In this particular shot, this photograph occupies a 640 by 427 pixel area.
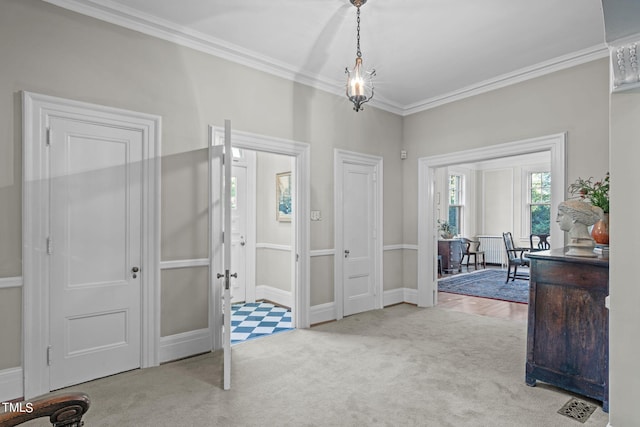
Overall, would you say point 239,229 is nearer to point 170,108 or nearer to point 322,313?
point 322,313

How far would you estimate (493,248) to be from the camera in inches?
365

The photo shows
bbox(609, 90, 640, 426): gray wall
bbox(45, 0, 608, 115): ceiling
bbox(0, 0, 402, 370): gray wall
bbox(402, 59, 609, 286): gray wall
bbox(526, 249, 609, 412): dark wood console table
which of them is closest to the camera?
bbox(609, 90, 640, 426): gray wall

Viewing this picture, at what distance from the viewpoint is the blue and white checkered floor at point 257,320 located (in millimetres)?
4012

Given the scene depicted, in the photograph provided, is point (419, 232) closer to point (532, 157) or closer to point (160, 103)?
point (160, 103)

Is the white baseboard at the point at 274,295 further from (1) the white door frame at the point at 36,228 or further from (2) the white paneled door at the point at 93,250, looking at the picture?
→ (1) the white door frame at the point at 36,228

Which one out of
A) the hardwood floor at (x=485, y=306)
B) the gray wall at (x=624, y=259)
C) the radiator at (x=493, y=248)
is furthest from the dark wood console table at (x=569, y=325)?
the radiator at (x=493, y=248)

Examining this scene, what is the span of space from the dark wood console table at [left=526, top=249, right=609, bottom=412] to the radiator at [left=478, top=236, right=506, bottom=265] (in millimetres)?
6906

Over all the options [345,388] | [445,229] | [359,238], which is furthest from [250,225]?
[445,229]

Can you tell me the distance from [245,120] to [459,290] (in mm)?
4774

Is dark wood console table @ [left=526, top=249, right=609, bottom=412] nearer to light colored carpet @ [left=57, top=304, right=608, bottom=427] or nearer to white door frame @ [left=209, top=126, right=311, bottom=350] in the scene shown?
light colored carpet @ [left=57, top=304, right=608, bottom=427]

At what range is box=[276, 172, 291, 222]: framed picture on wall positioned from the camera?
17.0 feet

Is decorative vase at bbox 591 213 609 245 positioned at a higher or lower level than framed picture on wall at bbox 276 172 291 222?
lower

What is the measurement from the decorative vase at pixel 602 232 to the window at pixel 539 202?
6.79 metres

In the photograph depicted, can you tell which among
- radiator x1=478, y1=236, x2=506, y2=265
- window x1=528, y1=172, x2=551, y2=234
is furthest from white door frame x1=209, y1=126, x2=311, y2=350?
window x1=528, y1=172, x2=551, y2=234
